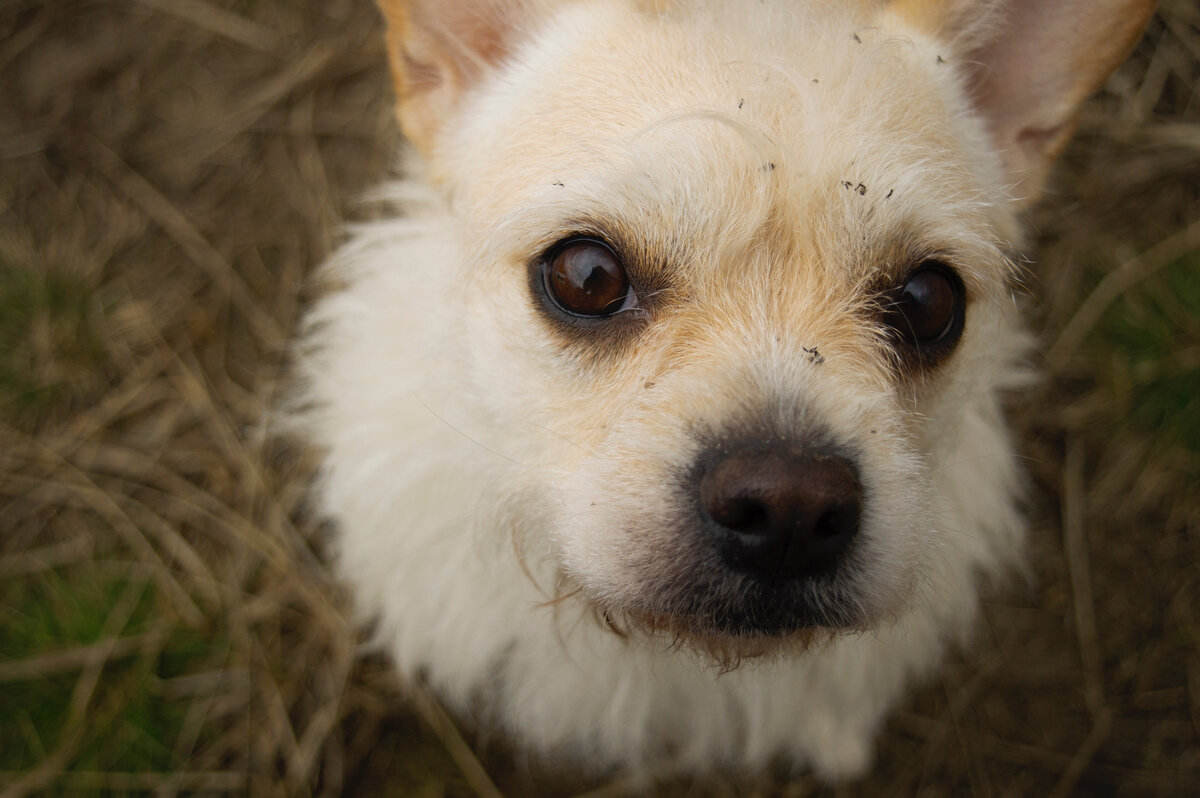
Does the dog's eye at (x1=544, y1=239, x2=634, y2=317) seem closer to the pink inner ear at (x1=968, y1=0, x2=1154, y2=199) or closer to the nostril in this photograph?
the nostril

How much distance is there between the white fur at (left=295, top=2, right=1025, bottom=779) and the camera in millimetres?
1473

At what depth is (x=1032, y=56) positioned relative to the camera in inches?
72.9

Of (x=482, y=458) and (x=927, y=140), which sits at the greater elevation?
(x=927, y=140)

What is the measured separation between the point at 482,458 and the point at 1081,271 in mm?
2960

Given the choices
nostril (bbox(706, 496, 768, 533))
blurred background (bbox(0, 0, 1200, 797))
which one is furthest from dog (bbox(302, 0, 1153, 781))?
blurred background (bbox(0, 0, 1200, 797))

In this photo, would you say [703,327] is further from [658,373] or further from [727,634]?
[727,634]

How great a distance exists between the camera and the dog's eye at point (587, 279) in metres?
1.59

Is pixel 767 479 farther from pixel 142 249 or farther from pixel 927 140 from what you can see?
pixel 142 249

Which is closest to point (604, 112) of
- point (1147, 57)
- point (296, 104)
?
point (296, 104)

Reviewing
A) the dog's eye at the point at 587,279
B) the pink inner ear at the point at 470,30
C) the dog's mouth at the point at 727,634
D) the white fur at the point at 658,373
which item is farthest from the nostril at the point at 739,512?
the pink inner ear at the point at 470,30

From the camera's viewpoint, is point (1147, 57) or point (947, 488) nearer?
point (947, 488)

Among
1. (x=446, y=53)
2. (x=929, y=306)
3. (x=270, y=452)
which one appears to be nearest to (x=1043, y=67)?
(x=929, y=306)

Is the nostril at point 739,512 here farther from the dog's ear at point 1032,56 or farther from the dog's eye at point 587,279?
the dog's ear at point 1032,56

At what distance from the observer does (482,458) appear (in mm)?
1889
